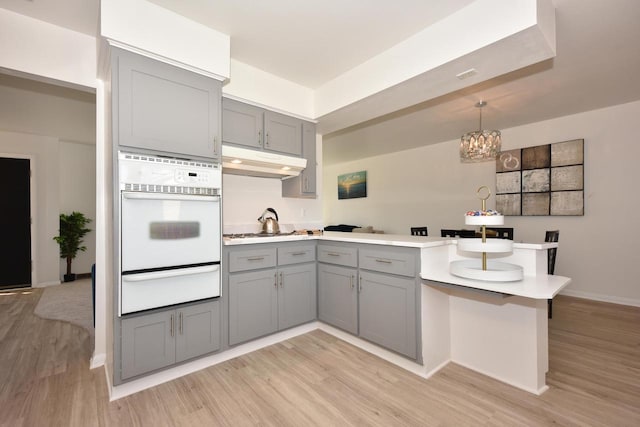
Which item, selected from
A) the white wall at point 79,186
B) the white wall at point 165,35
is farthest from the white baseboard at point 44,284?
the white wall at point 165,35

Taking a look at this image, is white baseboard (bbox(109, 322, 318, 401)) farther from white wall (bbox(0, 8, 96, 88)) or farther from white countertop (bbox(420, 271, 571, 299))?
white wall (bbox(0, 8, 96, 88))

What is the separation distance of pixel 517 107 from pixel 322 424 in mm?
4188

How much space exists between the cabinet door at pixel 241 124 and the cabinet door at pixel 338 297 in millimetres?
1429

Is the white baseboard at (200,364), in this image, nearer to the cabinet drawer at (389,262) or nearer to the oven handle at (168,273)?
the oven handle at (168,273)

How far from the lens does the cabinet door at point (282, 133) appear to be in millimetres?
2910

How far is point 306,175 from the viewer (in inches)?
129

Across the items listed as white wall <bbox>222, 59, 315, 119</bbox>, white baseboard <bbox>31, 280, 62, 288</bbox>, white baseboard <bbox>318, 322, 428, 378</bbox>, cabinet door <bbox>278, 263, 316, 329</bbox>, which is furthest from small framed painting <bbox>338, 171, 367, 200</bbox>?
white baseboard <bbox>31, 280, 62, 288</bbox>

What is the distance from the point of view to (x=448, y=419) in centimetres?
167

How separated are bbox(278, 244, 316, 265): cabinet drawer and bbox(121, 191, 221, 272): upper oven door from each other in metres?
0.63

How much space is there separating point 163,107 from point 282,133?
3.94ft

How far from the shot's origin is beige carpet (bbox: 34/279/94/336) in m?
3.46

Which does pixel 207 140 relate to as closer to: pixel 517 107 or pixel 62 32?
pixel 62 32

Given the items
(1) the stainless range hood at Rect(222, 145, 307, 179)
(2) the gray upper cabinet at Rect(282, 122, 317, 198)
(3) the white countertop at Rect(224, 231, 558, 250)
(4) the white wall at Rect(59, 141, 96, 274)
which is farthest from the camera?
(4) the white wall at Rect(59, 141, 96, 274)

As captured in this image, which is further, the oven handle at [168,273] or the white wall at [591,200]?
the white wall at [591,200]
